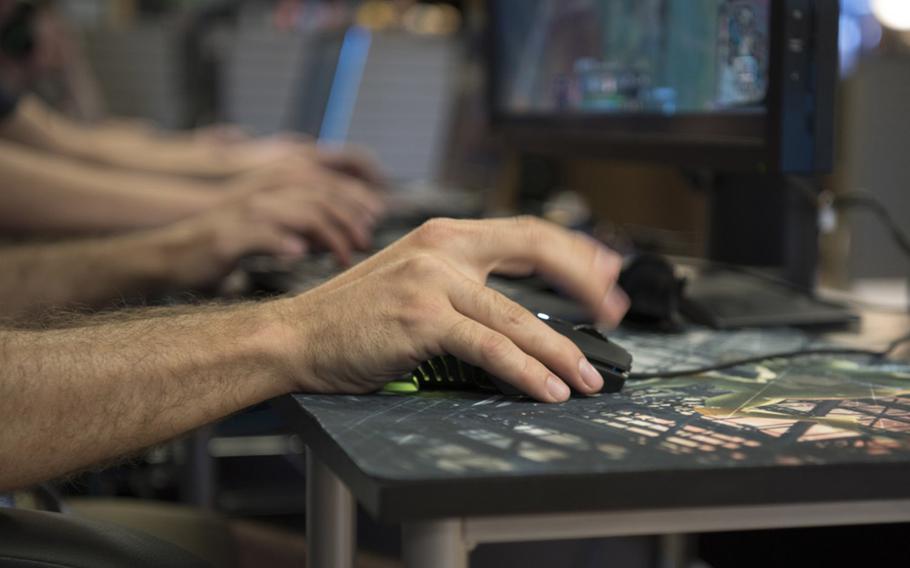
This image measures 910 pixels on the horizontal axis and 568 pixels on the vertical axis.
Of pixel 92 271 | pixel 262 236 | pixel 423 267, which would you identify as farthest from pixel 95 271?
pixel 423 267

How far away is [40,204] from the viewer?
5.51 feet

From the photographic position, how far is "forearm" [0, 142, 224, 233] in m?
1.66

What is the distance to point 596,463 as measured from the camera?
50cm

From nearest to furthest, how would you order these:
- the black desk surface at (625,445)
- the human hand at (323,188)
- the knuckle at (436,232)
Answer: the black desk surface at (625,445) → the knuckle at (436,232) → the human hand at (323,188)

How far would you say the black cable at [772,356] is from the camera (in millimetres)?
736

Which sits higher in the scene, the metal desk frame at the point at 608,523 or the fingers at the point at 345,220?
the fingers at the point at 345,220

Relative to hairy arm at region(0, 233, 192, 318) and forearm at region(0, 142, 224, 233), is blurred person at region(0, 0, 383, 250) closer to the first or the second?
forearm at region(0, 142, 224, 233)

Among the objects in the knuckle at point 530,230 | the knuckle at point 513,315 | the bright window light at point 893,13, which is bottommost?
the knuckle at point 513,315

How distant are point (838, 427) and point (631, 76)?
62 cm

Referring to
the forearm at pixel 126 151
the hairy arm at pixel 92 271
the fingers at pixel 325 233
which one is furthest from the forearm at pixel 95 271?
the forearm at pixel 126 151

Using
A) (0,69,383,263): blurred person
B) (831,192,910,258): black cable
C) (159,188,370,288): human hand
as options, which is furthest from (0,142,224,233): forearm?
(831,192,910,258): black cable

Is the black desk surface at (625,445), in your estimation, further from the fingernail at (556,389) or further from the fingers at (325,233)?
the fingers at (325,233)

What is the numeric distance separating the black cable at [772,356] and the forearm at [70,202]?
1105 millimetres

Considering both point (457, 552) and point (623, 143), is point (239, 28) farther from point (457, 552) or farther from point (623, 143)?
point (457, 552)
